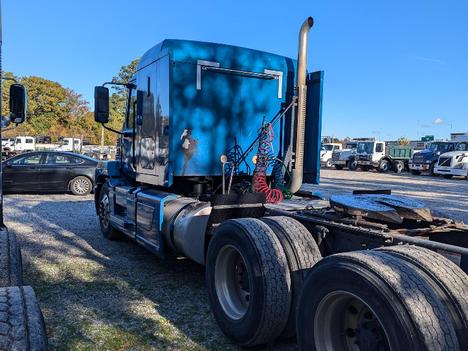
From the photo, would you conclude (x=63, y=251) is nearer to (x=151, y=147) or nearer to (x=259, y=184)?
(x=151, y=147)

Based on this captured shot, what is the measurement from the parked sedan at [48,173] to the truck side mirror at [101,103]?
861 cm

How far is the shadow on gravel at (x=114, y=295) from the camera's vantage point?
12.6 feet

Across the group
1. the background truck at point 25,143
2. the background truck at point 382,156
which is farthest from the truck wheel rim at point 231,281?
the background truck at point 25,143

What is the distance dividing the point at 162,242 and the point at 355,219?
267cm

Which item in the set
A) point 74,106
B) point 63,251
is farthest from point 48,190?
point 74,106

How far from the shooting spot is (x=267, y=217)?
401 centimetres

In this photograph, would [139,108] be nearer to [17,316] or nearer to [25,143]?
[17,316]

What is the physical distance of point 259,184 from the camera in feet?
17.4

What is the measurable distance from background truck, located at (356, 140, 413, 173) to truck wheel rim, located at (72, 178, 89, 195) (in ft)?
83.4

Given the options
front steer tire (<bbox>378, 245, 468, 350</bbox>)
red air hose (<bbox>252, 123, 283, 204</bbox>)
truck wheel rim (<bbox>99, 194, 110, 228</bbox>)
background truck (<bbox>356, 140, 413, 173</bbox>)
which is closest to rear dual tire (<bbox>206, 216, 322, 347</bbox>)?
front steer tire (<bbox>378, 245, 468, 350</bbox>)

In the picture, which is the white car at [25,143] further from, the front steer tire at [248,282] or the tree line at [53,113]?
the front steer tire at [248,282]

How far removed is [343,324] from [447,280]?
0.71m

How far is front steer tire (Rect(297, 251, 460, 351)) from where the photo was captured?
7.22ft

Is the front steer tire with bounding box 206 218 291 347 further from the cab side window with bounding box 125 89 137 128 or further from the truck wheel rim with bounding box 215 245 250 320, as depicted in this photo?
the cab side window with bounding box 125 89 137 128
